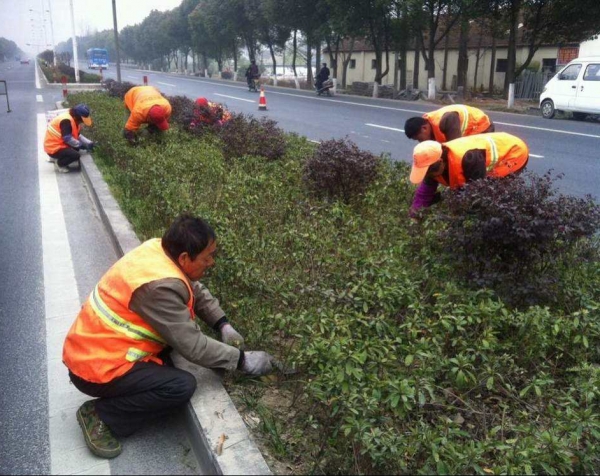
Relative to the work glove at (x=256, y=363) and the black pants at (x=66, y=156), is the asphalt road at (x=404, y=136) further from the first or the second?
the black pants at (x=66, y=156)

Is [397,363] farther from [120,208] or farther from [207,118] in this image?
[207,118]

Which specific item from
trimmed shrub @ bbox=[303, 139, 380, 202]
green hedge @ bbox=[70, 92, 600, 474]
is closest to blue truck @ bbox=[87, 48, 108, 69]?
trimmed shrub @ bbox=[303, 139, 380, 202]

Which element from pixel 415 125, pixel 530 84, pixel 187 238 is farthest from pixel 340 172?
pixel 530 84

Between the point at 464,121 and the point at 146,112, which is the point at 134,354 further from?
the point at 146,112

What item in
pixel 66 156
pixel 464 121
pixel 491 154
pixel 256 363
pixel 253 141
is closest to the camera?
pixel 256 363

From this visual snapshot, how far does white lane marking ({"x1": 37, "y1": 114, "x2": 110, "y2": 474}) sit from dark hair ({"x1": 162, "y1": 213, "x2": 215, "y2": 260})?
3.11ft

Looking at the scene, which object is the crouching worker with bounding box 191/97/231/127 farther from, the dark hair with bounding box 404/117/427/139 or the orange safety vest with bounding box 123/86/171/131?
the dark hair with bounding box 404/117/427/139

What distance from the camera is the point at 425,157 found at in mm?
4152

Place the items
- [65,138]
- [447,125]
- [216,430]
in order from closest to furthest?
[216,430]
[447,125]
[65,138]

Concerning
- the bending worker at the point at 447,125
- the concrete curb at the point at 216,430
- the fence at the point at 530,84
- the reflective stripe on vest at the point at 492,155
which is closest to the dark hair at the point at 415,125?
the bending worker at the point at 447,125

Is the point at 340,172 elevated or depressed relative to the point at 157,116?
depressed

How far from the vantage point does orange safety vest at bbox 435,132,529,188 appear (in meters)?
4.24

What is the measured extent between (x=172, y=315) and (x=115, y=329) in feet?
0.86

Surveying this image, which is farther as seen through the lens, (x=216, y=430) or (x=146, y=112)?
(x=146, y=112)
